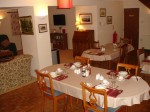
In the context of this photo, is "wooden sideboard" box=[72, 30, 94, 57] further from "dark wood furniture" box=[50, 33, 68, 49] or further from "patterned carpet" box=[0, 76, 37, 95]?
"patterned carpet" box=[0, 76, 37, 95]

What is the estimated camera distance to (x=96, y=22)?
299 inches

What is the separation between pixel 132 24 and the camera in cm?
884

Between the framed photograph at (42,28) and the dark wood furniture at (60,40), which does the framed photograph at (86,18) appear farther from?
the framed photograph at (42,28)

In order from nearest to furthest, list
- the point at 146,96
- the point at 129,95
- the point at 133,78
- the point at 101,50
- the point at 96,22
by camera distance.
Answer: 1. the point at 129,95
2. the point at 146,96
3. the point at 133,78
4. the point at 101,50
5. the point at 96,22

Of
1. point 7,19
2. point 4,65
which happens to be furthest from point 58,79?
point 7,19

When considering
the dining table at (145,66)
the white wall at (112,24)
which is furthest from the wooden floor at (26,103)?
the white wall at (112,24)

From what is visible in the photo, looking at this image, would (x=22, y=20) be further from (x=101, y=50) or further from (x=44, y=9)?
(x=101, y=50)

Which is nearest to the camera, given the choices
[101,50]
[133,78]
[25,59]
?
[133,78]

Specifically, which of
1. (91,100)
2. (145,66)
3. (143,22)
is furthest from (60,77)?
(143,22)

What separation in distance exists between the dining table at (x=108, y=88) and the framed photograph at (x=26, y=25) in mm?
2294

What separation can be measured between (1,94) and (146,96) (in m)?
3.66

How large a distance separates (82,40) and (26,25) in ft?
9.01

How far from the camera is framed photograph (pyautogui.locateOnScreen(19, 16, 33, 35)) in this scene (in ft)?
18.3

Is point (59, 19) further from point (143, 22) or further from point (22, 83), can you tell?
point (22, 83)
